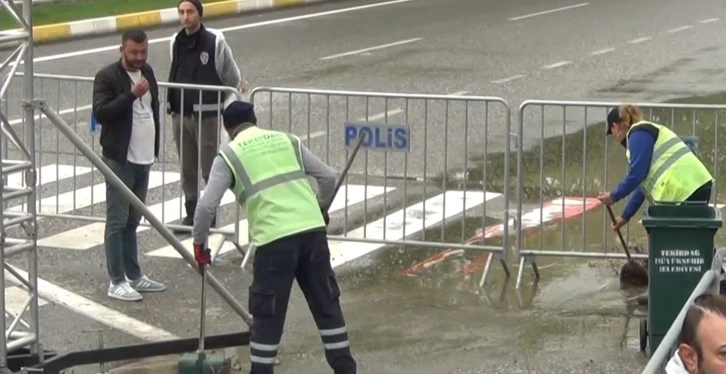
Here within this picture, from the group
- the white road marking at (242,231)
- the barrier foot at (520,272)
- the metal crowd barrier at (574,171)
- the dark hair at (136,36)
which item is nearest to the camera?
the dark hair at (136,36)

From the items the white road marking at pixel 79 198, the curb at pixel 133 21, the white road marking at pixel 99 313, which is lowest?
the white road marking at pixel 99 313

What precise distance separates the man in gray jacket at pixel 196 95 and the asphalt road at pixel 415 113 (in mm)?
628

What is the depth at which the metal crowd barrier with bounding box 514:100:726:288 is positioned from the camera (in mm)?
10102

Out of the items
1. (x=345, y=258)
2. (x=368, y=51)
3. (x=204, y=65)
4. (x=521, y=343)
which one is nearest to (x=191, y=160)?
(x=204, y=65)

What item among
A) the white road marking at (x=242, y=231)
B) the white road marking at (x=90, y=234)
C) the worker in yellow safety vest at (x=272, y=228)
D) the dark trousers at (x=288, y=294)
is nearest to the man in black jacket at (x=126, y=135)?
the white road marking at (x=242, y=231)

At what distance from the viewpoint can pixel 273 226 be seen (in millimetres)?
7457

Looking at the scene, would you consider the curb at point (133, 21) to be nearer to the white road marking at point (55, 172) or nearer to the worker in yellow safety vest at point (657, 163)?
the white road marking at point (55, 172)

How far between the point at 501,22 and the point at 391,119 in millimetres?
10632

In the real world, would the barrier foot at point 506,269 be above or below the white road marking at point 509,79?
below

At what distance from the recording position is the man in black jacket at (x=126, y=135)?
30.2ft

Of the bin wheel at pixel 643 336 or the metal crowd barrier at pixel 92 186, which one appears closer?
the bin wheel at pixel 643 336

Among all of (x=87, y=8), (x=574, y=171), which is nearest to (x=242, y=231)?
(x=574, y=171)

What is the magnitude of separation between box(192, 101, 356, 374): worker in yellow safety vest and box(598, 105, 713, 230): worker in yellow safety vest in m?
2.11

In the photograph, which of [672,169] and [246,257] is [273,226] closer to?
[672,169]
